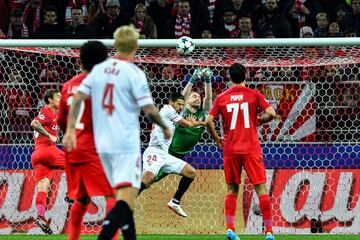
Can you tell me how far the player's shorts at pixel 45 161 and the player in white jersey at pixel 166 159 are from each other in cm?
120

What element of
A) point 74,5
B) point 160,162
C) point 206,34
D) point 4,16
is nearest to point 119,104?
point 160,162

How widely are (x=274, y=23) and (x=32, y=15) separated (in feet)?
14.3

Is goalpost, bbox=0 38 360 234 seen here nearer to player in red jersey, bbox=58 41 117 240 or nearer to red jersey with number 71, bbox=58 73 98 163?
player in red jersey, bbox=58 41 117 240

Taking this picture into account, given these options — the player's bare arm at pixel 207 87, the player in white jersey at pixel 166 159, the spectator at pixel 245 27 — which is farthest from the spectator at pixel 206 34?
Result: the player's bare arm at pixel 207 87

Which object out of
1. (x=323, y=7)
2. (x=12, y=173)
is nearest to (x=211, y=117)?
(x=12, y=173)

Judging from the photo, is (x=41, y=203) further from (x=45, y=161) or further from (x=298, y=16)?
(x=298, y=16)

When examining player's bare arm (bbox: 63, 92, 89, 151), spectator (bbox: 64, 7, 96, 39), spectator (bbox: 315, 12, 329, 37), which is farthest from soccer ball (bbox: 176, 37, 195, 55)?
player's bare arm (bbox: 63, 92, 89, 151)

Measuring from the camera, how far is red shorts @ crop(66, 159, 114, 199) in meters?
7.95

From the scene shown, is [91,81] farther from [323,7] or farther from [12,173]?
[323,7]

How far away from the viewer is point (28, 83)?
13562mm

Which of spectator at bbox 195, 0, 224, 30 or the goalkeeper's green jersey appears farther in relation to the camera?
spectator at bbox 195, 0, 224, 30

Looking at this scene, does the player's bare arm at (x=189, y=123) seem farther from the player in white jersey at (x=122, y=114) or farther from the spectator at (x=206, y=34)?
the player in white jersey at (x=122, y=114)

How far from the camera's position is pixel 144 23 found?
15.8 m

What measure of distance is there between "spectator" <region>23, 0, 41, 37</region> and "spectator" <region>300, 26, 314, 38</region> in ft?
15.2
